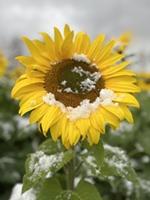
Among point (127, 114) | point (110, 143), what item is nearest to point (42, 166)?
point (127, 114)

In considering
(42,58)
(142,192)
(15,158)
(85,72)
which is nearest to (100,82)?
(85,72)

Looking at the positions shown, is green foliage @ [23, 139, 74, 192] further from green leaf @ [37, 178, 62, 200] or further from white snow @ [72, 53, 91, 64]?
white snow @ [72, 53, 91, 64]

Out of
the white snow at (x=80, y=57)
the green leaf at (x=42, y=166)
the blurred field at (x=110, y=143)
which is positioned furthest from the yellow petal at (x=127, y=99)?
the blurred field at (x=110, y=143)

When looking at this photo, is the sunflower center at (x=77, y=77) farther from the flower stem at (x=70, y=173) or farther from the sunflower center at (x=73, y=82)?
the flower stem at (x=70, y=173)

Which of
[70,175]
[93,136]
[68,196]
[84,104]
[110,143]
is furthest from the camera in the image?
[110,143]

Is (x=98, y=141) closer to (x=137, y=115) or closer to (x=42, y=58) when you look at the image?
(x=42, y=58)

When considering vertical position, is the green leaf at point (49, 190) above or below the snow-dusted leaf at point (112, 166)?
below

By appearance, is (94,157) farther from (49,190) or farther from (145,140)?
(145,140)
